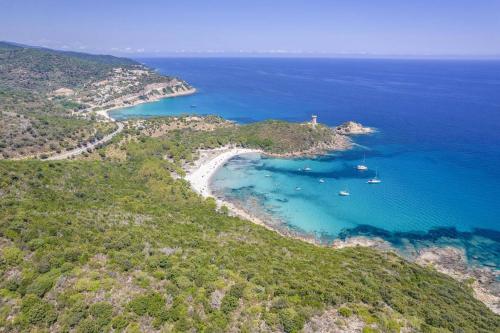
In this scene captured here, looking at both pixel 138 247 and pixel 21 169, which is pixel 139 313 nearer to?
pixel 138 247

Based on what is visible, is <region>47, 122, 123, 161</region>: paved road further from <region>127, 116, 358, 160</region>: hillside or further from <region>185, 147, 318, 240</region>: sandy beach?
<region>185, 147, 318, 240</region>: sandy beach

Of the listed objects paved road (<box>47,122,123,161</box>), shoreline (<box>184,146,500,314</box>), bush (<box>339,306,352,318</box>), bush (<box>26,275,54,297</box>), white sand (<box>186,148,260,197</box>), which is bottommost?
shoreline (<box>184,146,500,314</box>)

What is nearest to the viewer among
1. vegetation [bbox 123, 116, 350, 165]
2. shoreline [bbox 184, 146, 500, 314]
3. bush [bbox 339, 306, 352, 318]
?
bush [bbox 339, 306, 352, 318]

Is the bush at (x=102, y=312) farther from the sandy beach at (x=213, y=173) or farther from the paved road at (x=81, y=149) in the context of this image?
the paved road at (x=81, y=149)

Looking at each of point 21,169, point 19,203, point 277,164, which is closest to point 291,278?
point 19,203

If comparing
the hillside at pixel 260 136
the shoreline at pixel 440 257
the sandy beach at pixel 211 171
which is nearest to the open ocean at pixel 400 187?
the shoreline at pixel 440 257

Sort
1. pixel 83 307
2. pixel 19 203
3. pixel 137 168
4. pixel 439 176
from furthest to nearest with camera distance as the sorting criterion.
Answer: pixel 439 176, pixel 137 168, pixel 19 203, pixel 83 307

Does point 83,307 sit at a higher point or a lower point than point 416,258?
higher

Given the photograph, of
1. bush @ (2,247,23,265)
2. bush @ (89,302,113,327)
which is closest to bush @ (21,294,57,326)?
bush @ (89,302,113,327)
